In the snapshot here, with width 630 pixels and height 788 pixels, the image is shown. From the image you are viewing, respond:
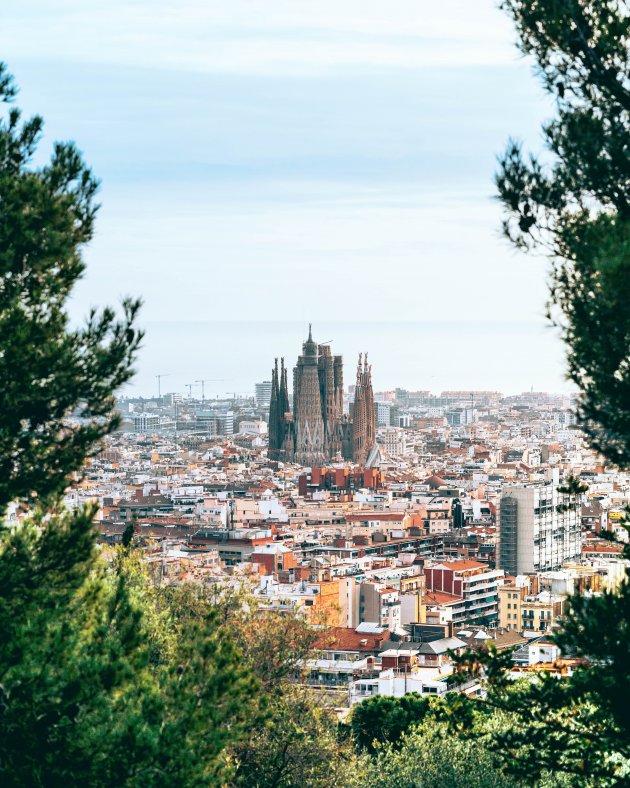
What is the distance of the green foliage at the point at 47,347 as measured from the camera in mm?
10078

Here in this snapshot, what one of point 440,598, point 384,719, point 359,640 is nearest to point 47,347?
point 384,719

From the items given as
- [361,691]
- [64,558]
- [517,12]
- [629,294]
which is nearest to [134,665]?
[64,558]

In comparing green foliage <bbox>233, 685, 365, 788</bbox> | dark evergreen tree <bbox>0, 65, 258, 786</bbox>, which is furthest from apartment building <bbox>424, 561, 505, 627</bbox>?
dark evergreen tree <bbox>0, 65, 258, 786</bbox>

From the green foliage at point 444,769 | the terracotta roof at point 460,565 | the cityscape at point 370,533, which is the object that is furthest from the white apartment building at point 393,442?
the green foliage at point 444,769

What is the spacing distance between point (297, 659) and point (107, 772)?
10.4 metres

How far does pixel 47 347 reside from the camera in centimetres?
1010

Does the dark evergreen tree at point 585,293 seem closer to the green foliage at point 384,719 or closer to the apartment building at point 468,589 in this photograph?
the green foliage at point 384,719

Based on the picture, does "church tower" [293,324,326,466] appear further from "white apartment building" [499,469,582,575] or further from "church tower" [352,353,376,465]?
"white apartment building" [499,469,582,575]

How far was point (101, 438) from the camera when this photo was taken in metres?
10.4

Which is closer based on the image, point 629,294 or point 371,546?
point 629,294

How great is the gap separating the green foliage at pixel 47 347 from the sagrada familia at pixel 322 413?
12167cm

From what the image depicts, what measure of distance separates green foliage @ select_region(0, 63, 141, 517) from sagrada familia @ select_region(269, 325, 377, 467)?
121667 millimetres

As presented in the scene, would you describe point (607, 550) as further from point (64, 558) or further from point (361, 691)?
point (64, 558)

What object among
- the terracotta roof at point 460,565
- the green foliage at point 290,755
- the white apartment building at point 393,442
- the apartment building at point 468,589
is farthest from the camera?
the white apartment building at point 393,442
